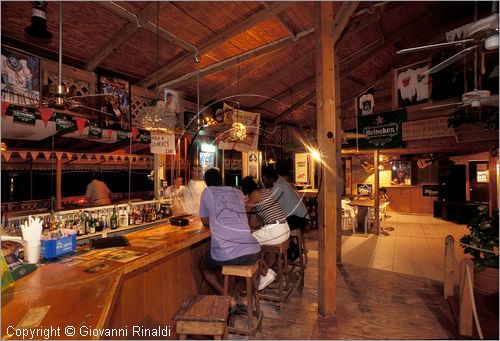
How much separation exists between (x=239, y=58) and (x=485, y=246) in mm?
4997

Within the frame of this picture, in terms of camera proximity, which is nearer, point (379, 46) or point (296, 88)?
point (379, 46)

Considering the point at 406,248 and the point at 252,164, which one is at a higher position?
the point at 252,164

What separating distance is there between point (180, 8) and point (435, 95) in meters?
6.95

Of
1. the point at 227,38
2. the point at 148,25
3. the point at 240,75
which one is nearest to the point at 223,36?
the point at 227,38

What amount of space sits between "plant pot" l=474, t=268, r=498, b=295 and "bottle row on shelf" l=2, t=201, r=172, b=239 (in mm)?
4441

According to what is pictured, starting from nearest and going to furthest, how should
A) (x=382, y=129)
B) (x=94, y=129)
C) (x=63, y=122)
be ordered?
(x=63, y=122), (x=94, y=129), (x=382, y=129)

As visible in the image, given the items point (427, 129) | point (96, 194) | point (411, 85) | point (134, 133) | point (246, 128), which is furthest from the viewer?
point (411, 85)

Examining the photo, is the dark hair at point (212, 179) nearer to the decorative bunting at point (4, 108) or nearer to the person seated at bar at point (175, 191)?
the person seated at bar at point (175, 191)

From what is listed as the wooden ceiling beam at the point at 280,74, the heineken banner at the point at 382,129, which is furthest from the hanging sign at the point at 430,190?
the wooden ceiling beam at the point at 280,74

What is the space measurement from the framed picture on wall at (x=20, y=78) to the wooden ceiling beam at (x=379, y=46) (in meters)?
6.65

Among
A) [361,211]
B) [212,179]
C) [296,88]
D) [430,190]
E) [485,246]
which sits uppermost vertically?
[296,88]

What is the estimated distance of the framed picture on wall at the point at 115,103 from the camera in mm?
5312

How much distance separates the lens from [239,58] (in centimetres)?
580

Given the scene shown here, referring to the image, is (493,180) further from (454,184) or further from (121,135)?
(121,135)
